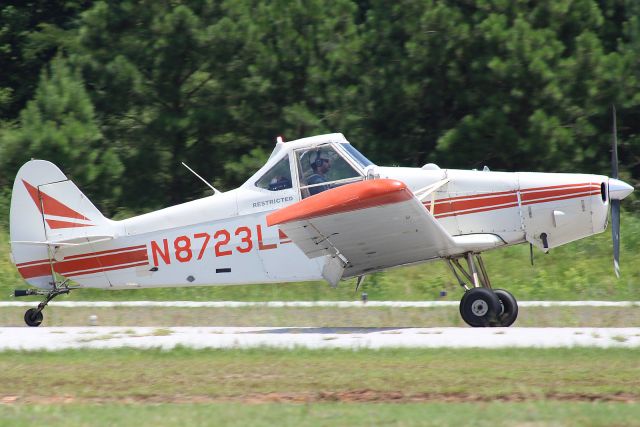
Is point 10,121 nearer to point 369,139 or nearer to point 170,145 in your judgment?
point 170,145

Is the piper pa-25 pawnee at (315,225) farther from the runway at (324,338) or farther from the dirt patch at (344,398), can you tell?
the dirt patch at (344,398)

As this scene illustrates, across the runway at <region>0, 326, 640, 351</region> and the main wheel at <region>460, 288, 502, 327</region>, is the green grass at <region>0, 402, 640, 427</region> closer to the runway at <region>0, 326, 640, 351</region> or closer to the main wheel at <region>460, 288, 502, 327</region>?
the runway at <region>0, 326, 640, 351</region>

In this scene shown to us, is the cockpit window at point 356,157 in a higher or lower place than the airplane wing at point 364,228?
higher

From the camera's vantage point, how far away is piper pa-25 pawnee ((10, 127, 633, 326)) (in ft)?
37.2

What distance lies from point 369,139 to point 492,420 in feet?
50.7

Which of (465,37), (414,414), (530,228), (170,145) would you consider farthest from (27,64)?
(414,414)

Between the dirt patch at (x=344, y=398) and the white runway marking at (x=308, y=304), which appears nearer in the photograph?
the dirt patch at (x=344, y=398)

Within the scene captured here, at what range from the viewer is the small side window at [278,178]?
1224 centimetres

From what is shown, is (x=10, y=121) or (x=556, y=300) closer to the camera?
(x=556, y=300)

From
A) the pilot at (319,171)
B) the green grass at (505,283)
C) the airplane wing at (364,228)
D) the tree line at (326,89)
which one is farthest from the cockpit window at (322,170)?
the tree line at (326,89)

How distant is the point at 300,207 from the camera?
10.9 meters

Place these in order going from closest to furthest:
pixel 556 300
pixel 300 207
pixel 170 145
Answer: pixel 300 207, pixel 556 300, pixel 170 145

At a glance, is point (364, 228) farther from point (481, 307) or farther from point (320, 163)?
point (481, 307)

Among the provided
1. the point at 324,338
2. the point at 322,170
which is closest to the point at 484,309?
the point at 324,338
